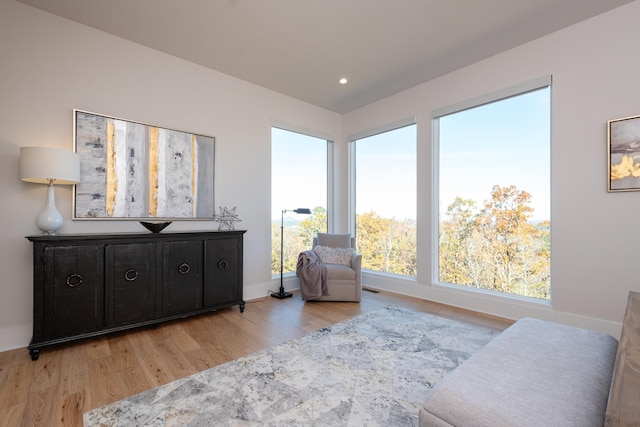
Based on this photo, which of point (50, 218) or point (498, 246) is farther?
point (498, 246)

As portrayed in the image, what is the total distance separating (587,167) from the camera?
2.73 m

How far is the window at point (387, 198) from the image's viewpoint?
4.25m

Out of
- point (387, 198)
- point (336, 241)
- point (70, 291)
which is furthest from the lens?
point (387, 198)

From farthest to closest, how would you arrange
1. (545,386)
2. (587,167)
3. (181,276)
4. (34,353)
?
1. (181,276)
2. (587,167)
3. (34,353)
4. (545,386)

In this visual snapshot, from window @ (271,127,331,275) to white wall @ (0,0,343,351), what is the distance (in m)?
0.30

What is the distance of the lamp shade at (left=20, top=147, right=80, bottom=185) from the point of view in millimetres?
2232

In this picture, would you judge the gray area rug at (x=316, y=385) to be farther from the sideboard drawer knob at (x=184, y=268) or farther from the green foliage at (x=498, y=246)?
the sideboard drawer knob at (x=184, y=268)

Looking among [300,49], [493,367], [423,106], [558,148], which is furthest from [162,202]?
[558,148]

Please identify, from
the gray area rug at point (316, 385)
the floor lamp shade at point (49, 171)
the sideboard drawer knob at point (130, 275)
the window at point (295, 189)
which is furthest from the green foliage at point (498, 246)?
the floor lamp shade at point (49, 171)

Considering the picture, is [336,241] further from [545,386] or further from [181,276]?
[545,386]

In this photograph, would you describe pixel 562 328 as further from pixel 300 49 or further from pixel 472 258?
pixel 300 49

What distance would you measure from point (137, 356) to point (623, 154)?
4399 mm

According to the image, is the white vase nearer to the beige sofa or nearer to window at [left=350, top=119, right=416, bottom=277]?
the beige sofa

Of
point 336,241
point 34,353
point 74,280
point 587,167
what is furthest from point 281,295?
point 587,167
